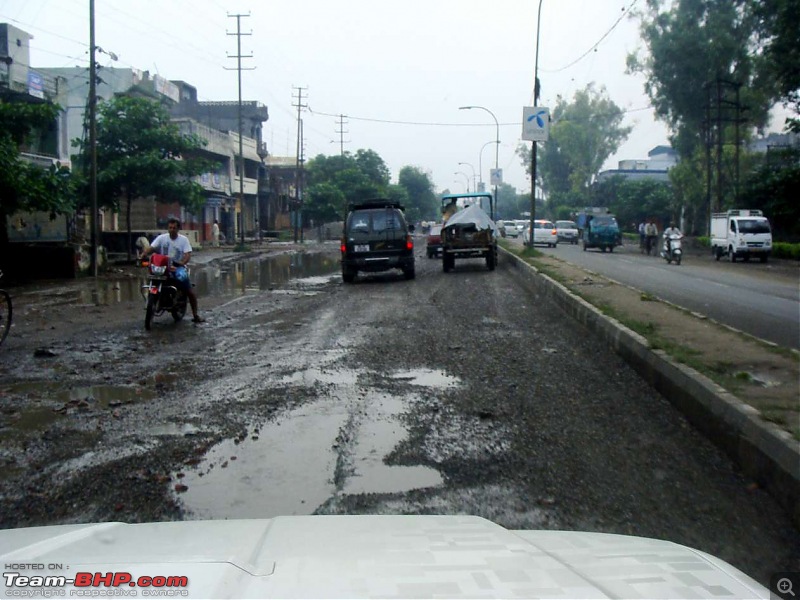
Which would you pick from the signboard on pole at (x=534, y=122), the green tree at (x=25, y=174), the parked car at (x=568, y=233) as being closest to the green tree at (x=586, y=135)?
the parked car at (x=568, y=233)

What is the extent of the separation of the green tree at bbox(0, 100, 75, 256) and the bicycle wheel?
876 centimetres

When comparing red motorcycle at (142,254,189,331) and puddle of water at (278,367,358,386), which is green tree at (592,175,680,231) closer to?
red motorcycle at (142,254,189,331)

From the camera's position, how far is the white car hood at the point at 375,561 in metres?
1.71

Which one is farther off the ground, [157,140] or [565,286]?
[157,140]

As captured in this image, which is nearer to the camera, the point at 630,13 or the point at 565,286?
the point at 565,286

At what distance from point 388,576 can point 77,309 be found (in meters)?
14.7

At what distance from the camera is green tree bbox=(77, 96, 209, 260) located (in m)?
26.9

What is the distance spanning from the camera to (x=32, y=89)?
29453 millimetres

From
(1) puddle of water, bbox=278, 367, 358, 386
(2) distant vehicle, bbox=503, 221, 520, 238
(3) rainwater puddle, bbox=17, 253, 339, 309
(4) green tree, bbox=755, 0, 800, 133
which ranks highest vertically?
(4) green tree, bbox=755, 0, 800, 133

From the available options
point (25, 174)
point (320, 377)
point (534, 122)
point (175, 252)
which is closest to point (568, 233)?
point (534, 122)

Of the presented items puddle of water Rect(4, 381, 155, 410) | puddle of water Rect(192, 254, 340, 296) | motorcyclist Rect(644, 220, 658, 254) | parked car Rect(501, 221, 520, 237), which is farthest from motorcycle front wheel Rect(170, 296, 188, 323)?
parked car Rect(501, 221, 520, 237)

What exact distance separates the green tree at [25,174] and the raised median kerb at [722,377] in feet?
44.9

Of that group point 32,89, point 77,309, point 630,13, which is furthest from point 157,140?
point 630,13

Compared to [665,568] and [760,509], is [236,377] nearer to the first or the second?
[760,509]
